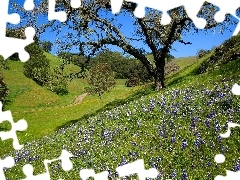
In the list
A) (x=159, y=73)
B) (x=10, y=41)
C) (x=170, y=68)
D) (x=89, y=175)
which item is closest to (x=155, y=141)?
(x=89, y=175)

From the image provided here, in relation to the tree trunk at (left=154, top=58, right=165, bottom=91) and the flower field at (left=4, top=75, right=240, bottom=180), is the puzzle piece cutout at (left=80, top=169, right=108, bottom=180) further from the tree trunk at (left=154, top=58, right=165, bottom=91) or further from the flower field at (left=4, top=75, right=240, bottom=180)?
the tree trunk at (left=154, top=58, right=165, bottom=91)

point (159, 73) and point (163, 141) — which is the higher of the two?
point (159, 73)

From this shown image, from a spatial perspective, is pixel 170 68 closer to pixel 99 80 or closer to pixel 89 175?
pixel 99 80

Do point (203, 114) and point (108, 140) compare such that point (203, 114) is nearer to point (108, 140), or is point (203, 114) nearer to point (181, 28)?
point (108, 140)

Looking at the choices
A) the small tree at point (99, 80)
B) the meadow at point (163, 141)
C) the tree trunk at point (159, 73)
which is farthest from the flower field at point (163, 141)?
the small tree at point (99, 80)

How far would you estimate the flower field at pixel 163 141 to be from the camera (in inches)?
301

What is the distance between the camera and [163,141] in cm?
911

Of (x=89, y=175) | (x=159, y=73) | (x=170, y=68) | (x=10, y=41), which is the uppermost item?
(x=170, y=68)

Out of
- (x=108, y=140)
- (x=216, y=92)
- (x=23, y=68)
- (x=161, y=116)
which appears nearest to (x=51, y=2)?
(x=108, y=140)

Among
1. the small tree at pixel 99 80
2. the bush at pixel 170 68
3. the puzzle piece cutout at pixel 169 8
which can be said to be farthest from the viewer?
the bush at pixel 170 68

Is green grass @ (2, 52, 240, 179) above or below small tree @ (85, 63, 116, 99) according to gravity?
below

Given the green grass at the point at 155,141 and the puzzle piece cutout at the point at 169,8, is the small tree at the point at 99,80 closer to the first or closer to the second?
the green grass at the point at 155,141

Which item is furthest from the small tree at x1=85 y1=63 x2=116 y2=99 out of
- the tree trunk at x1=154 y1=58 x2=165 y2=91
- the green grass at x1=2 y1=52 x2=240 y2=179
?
the green grass at x1=2 y1=52 x2=240 y2=179

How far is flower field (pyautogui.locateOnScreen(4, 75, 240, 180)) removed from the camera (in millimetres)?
7652
